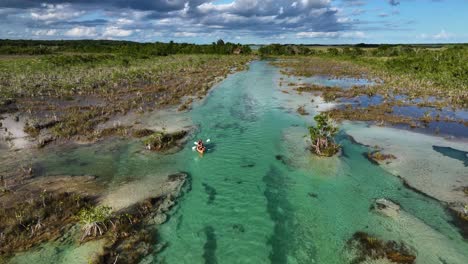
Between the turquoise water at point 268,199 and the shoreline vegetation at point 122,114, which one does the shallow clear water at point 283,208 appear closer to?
the turquoise water at point 268,199

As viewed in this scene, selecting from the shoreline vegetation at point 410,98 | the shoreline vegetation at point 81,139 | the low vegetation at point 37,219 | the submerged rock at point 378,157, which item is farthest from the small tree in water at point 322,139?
the low vegetation at point 37,219

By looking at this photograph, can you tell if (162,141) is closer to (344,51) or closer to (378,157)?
(378,157)

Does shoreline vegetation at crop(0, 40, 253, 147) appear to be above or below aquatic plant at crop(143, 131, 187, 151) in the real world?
above

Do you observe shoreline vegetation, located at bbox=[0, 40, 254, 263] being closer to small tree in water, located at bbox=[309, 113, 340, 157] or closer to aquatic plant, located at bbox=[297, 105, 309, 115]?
small tree in water, located at bbox=[309, 113, 340, 157]

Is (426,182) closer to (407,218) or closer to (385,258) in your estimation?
(407,218)

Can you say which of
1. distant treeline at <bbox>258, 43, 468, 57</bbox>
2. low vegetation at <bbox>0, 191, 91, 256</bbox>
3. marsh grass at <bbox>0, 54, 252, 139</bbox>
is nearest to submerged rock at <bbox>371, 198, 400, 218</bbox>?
low vegetation at <bbox>0, 191, 91, 256</bbox>

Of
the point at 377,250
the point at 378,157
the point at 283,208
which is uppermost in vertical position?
the point at 378,157

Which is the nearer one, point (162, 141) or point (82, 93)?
point (162, 141)

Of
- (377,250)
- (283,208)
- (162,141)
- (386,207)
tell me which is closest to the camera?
(377,250)

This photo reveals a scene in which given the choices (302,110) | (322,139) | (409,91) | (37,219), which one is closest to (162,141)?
(37,219)
